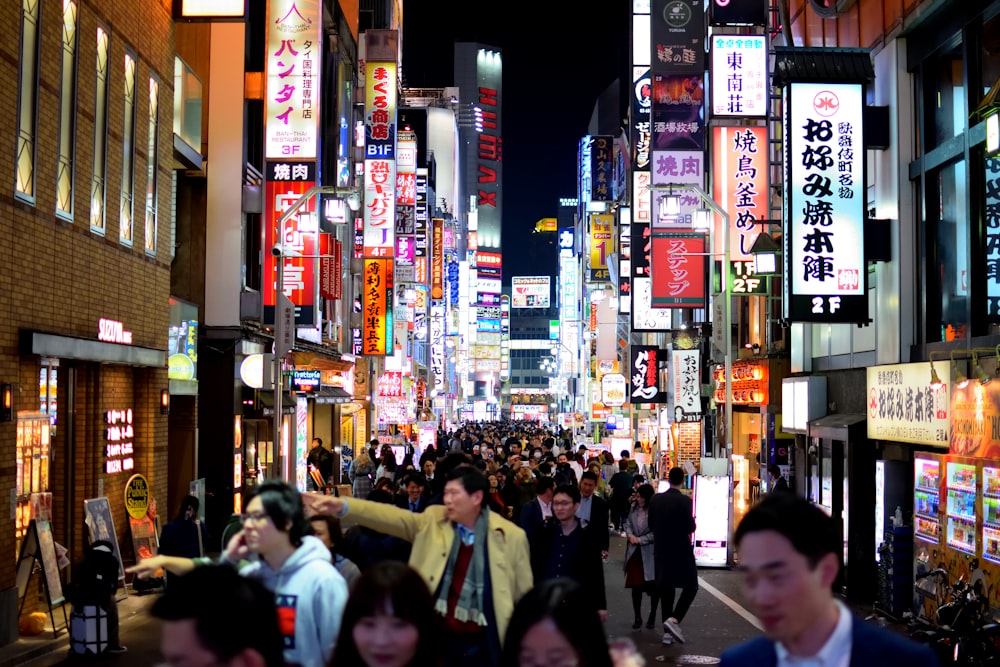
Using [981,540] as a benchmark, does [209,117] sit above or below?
above

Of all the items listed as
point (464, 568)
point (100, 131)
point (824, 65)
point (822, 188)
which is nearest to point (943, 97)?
point (824, 65)

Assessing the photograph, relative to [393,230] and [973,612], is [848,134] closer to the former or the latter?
[973,612]

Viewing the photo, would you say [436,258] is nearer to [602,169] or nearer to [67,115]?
[602,169]

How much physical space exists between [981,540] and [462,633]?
27.9 feet

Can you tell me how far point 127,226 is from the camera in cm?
2145

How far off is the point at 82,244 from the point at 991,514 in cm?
1231

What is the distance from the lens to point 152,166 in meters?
23.2

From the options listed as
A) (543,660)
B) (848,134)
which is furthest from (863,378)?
(543,660)

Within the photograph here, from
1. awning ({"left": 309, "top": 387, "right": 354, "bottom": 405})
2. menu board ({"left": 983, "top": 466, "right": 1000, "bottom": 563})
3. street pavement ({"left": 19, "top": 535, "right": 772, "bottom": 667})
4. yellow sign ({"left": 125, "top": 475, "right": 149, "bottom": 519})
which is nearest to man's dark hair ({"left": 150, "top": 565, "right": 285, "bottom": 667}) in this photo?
street pavement ({"left": 19, "top": 535, "right": 772, "bottom": 667})

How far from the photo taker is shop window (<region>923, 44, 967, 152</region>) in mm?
18547

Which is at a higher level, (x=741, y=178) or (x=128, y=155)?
(x=741, y=178)

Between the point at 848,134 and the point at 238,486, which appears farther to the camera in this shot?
the point at 238,486

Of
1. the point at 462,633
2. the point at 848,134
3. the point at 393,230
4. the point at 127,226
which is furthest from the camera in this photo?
the point at 393,230

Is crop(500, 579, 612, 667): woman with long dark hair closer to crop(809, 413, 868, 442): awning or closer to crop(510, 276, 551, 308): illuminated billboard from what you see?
crop(809, 413, 868, 442): awning
